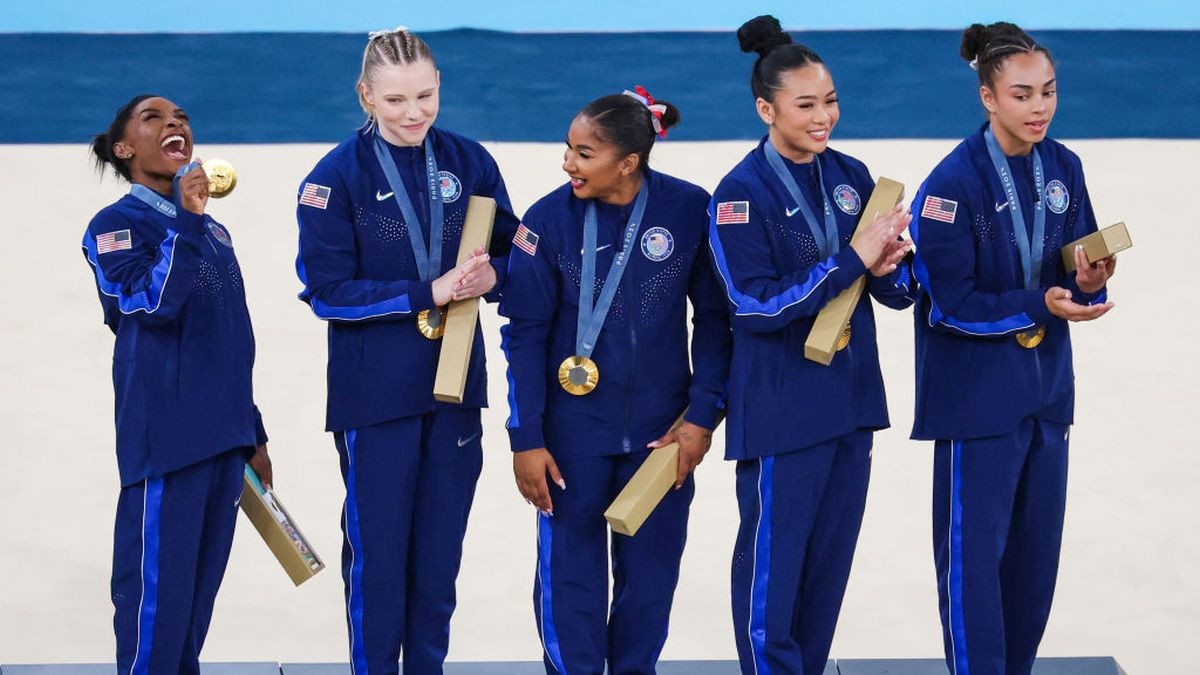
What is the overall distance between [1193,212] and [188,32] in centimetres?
618

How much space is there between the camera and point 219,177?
14.9 feet

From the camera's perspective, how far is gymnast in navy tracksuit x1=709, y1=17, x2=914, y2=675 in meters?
4.51

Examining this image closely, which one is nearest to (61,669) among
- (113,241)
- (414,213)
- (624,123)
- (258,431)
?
(258,431)

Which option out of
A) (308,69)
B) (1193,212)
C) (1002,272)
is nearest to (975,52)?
(1002,272)

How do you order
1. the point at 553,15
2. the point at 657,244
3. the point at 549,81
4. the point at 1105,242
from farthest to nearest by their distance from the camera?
1. the point at 553,15
2. the point at 549,81
3. the point at 657,244
4. the point at 1105,242

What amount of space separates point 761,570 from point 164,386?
148cm

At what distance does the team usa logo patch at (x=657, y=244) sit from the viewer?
4625mm

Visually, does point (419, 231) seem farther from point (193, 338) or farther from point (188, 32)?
point (188, 32)

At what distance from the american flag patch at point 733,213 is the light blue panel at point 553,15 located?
298 inches

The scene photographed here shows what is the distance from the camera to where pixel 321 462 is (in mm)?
7141

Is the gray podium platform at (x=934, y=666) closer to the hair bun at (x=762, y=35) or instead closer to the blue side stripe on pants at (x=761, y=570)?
the blue side stripe on pants at (x=761, y=570)

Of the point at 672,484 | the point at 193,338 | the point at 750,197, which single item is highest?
the point at 750,197

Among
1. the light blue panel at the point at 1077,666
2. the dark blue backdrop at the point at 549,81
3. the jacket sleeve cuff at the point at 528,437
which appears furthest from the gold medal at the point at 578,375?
the dark blue backdrop at the point at 549,81

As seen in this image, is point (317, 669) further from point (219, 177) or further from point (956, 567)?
point (956, 567)
